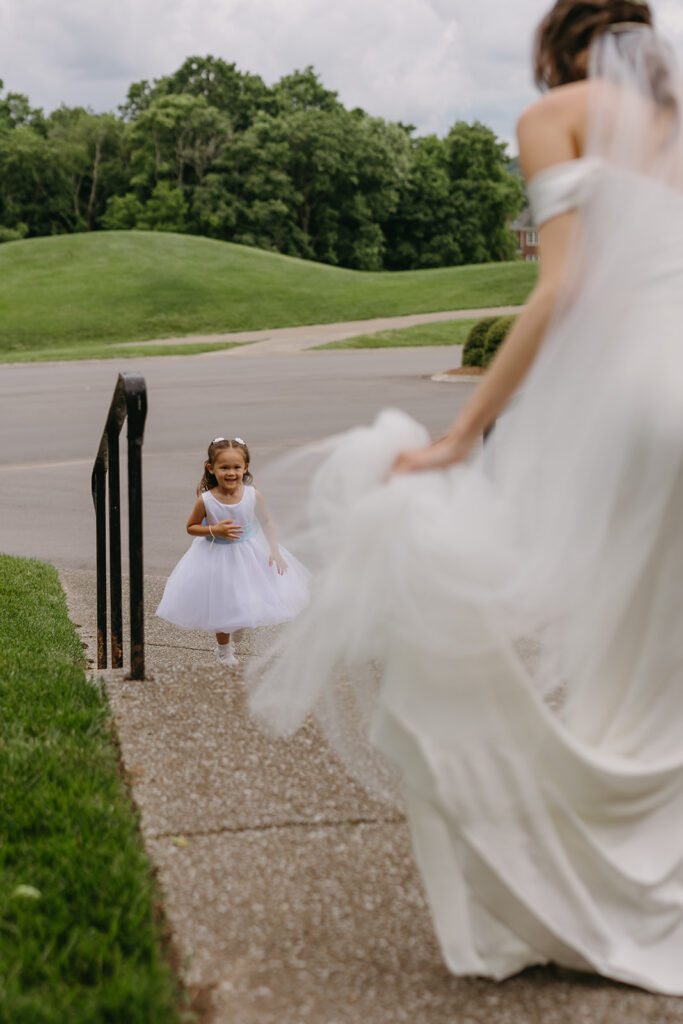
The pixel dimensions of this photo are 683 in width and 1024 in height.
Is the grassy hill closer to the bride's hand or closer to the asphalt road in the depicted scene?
the asphalt road

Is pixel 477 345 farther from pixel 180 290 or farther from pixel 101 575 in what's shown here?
pixel 180 290

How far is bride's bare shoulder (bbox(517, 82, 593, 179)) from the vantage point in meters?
2.29

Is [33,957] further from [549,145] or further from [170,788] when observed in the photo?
[549,145]

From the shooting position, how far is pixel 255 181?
2594 inches

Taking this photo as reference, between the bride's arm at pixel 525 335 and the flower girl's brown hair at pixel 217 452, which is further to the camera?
the flower girl's brown hair at pixel 217 452

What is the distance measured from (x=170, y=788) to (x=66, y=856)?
60 cm

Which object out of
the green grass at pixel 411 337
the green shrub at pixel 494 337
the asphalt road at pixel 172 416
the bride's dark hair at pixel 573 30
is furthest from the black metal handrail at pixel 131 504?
the green grass at pixel 411 337

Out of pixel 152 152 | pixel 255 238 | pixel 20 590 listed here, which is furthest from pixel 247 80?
pixel 20 590

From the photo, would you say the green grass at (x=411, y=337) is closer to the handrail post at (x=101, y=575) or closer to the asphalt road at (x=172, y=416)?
the asphalt road at (x=172, y=416)

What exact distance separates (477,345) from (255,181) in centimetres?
4764

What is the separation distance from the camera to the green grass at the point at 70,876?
89.0 inches

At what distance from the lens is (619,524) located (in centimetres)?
233

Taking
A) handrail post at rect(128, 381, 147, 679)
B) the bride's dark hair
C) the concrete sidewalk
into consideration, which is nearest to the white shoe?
handrail post at rect(128, 381, 147, 679)

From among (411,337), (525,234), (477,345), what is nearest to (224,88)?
(525,234)
